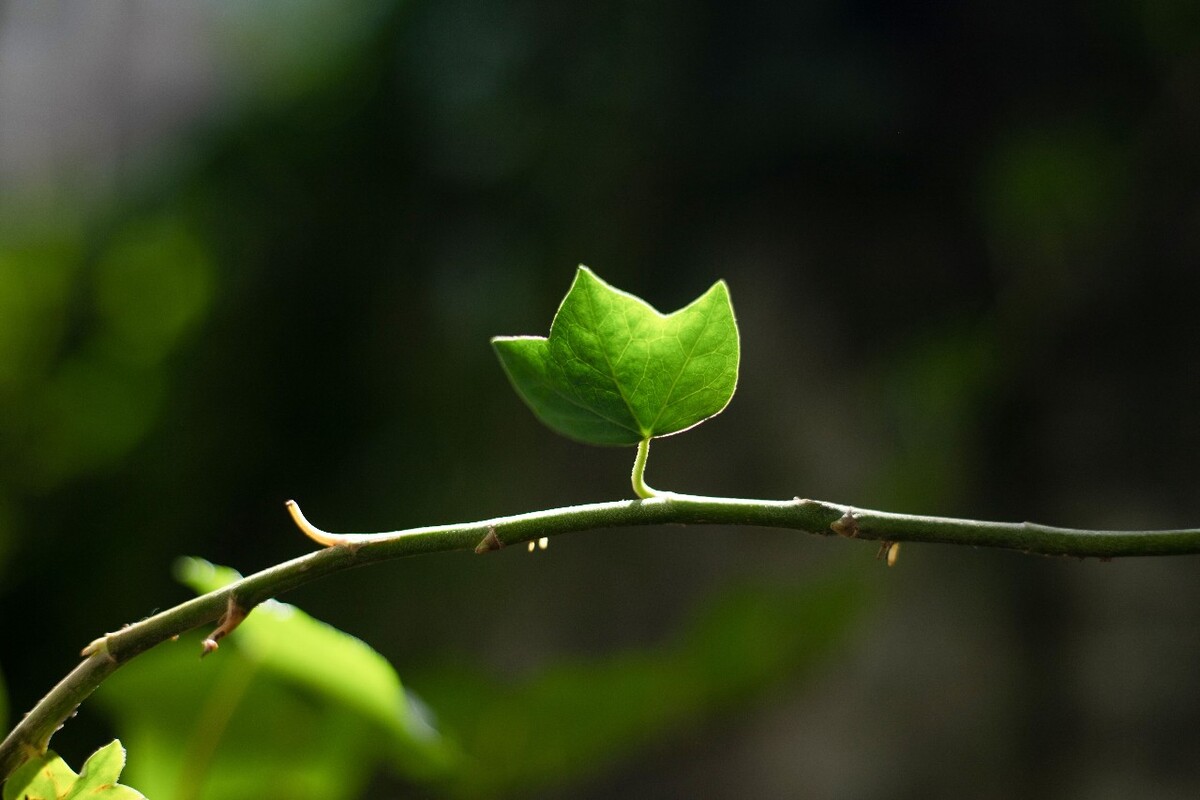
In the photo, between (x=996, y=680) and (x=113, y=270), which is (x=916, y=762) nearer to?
(x=996, y=680)

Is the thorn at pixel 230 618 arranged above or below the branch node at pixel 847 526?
below

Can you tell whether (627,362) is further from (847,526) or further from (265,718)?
(265,718)

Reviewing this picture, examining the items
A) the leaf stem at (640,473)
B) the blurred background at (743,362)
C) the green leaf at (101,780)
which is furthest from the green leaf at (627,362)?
the blurred background at (743,362)

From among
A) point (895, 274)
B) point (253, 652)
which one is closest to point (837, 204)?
point (895, 274)

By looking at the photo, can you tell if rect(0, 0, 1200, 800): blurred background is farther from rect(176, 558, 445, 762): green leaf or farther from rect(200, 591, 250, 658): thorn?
rect(200, 591, 250, 658): thorn

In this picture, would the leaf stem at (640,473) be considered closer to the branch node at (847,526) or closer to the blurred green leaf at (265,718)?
the branch node at (847,526)
